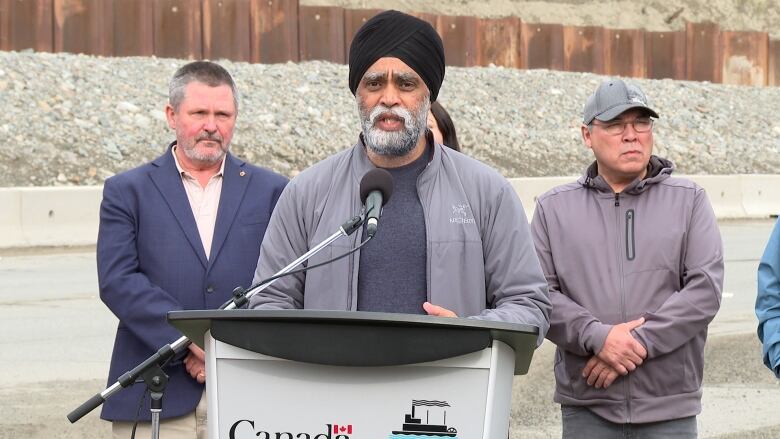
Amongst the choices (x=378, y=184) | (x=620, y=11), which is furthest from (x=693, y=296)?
(x=620, y=11)

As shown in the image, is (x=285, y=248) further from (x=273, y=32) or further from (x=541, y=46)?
(x=541, y=46)

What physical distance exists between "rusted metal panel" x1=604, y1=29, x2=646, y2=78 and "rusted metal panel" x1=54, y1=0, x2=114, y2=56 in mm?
15203

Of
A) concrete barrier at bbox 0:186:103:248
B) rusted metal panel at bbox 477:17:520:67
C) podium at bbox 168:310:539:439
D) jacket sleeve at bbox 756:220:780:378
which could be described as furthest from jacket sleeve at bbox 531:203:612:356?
rusted metal panel at bbox 477:17:520:67

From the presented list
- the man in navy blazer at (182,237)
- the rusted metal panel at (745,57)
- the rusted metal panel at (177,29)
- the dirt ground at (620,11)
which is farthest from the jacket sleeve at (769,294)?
the dirt ground at (620,11)

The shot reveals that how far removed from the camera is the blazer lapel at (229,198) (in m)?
5.48

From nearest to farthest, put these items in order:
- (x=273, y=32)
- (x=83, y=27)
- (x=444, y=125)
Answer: (x=444, y=125) < (x=83, y=27) < (x=273, y=32)

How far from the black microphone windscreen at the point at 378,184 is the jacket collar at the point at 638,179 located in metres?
1.78

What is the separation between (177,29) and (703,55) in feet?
57.4

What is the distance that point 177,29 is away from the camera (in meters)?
30.0

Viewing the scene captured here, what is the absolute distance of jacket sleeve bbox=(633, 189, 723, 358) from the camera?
5371 mm

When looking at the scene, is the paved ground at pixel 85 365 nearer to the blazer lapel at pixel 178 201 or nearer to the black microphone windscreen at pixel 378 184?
the blazer lapel at pixel 178 201

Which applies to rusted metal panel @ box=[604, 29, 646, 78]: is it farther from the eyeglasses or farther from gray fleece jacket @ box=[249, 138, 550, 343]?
gray fleece jacket @ box=[249, 138, 550, 343]

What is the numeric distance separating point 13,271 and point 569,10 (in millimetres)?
43305

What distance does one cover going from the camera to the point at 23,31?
2770 cm
